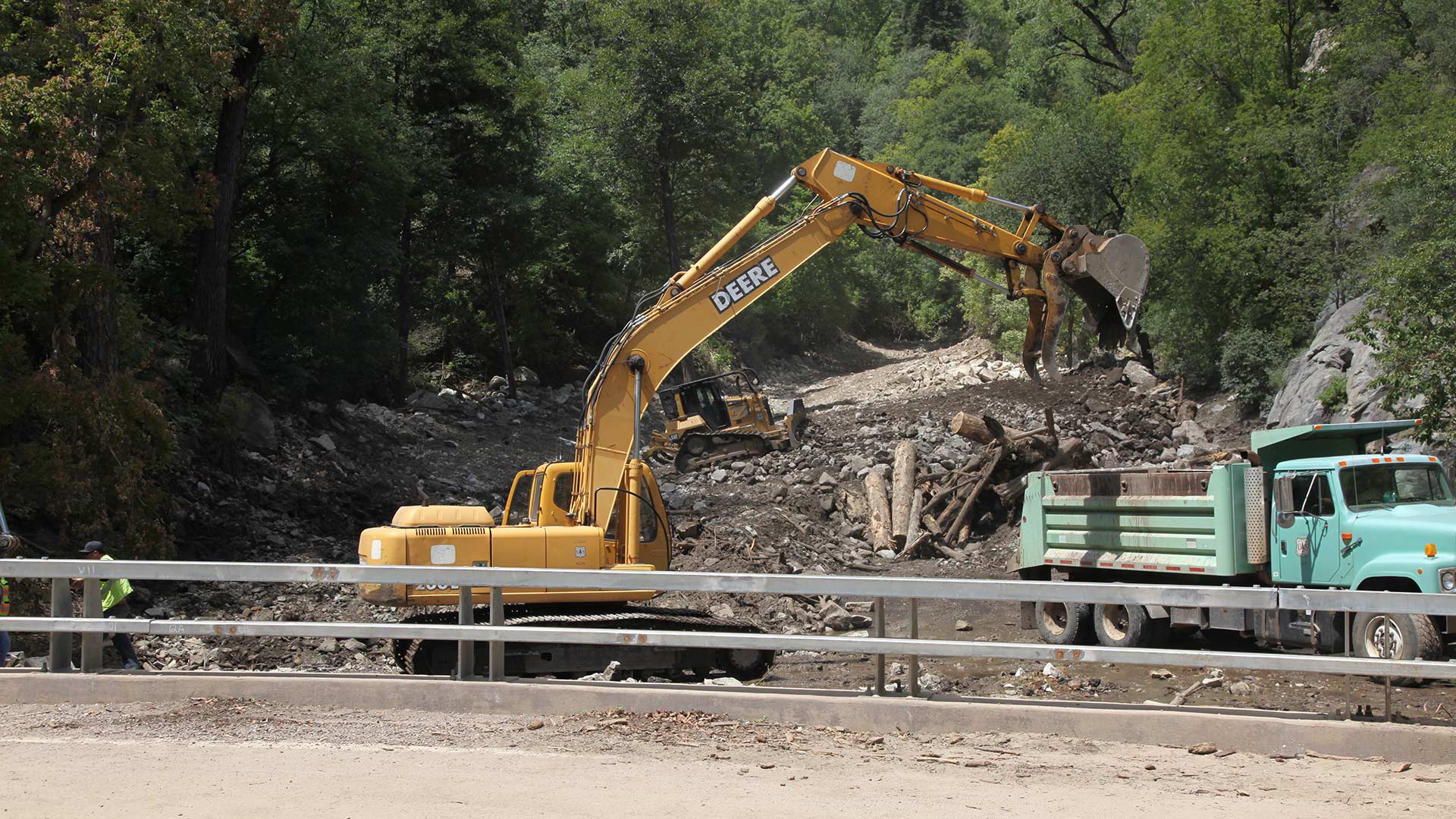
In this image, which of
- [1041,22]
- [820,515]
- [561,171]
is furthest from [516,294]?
[1041,22]

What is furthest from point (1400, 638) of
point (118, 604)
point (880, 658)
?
point (118, 604)

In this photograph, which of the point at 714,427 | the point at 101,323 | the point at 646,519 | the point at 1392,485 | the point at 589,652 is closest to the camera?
the point at 589,652

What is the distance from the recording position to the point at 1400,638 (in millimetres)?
10203

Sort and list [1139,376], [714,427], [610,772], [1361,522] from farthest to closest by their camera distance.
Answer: [1139,376] < [714,427] < [1361,522] < [610,772]

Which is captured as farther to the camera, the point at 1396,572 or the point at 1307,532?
the point at 1307,532

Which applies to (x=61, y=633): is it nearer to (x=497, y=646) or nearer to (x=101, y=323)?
(x=497, y=646)

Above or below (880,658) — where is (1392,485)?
above

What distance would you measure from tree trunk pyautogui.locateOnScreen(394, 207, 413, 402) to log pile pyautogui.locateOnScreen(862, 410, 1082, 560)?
1715 centimetres

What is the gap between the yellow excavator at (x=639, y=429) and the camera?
11.0m

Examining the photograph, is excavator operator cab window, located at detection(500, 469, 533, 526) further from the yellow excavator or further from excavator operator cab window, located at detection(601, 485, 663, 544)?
excavator operator cab window, located at detection(601, 485, 663, 544)

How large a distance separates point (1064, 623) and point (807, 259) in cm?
545

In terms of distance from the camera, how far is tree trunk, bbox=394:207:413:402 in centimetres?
3441

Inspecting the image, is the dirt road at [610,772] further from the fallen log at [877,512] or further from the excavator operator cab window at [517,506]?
the fallen log at [877,512]

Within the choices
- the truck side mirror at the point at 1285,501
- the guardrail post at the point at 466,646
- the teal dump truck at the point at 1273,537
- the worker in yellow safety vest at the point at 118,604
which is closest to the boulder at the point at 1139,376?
the teal dump truck at the point at 1273,537
